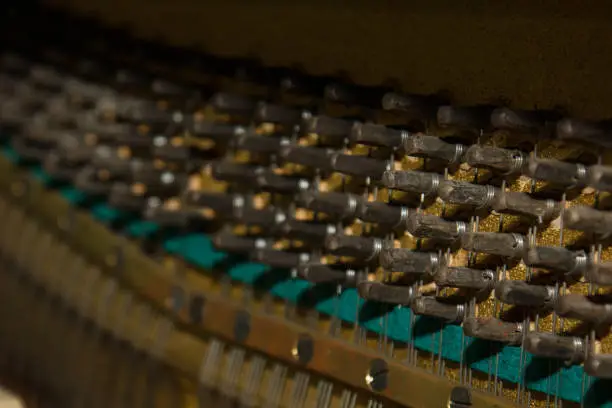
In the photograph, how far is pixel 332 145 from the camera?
1.85 metres

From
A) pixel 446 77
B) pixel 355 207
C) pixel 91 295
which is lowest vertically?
pixel 91 295

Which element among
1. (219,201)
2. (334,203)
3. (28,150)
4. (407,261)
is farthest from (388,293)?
(28,150)

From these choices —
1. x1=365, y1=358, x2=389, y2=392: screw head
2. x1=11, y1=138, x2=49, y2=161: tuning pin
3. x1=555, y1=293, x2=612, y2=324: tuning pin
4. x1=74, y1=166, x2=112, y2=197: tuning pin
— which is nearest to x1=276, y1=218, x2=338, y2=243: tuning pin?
x1=365, y1=358, x2=389, y2=392: screw head

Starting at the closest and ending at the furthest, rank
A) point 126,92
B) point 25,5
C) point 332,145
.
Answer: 1. point 332,145
2. point 126,92
3. point 25,5

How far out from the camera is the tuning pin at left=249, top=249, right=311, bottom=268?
191 centimetres

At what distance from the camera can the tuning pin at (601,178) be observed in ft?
4.13

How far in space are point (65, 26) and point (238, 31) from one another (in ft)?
3.05

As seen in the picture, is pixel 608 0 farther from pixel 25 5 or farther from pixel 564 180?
pixel 25 5

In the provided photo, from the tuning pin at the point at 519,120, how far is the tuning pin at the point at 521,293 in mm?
247

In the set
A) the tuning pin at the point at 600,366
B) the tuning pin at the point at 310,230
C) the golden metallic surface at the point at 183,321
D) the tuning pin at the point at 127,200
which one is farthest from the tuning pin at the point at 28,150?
the tuning pin at the point at 600,366

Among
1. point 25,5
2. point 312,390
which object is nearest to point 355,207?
point 312,390

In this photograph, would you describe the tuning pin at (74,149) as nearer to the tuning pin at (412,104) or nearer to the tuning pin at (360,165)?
the tuning pin at (360,165)

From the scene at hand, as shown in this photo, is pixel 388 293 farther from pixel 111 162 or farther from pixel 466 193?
pixel 111 162

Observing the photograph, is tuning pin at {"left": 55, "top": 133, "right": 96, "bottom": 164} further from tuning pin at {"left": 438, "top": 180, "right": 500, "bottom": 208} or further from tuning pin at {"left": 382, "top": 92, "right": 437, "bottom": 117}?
tuning pin at {"left": 438, "top": 180, "right": 500, "bottom": 208}
